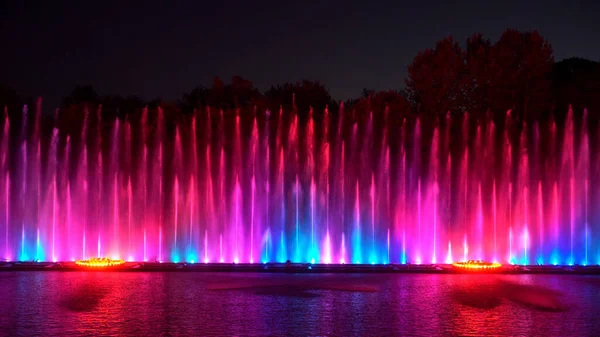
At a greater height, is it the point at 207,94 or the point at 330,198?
the point at 207,94

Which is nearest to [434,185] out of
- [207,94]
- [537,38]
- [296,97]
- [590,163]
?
[590,163]

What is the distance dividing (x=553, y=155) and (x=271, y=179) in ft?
34.3

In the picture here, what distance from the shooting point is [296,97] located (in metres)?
45.4

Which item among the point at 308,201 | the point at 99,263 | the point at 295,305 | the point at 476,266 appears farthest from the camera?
the point at 308,201

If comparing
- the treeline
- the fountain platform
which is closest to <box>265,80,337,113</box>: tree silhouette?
the treeline

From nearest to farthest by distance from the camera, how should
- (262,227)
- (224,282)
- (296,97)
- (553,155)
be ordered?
(224,282) → (262,227) → (553,155) → (296,97)

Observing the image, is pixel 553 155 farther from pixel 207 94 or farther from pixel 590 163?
pixel 207 94

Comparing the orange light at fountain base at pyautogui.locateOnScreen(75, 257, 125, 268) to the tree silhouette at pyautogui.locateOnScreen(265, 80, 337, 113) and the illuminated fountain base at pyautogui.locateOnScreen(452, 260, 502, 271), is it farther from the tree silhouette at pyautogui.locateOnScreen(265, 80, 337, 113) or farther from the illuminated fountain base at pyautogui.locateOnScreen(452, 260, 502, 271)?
the tree silhouette at pyautogui.locateOnScreen(265, 80, 337, 113)

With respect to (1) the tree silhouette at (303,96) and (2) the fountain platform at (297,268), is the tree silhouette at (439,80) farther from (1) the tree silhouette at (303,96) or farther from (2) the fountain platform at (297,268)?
(2) the fountain platform at (297,268)

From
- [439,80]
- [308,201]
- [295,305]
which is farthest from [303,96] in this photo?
[295,305]

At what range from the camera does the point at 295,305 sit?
43.7 ft

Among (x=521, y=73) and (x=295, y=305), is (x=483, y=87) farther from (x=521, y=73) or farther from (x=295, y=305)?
(x=295, y=305)

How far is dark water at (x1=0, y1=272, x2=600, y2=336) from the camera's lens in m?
11.1

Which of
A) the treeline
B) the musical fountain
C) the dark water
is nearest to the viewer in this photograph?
the dark water
